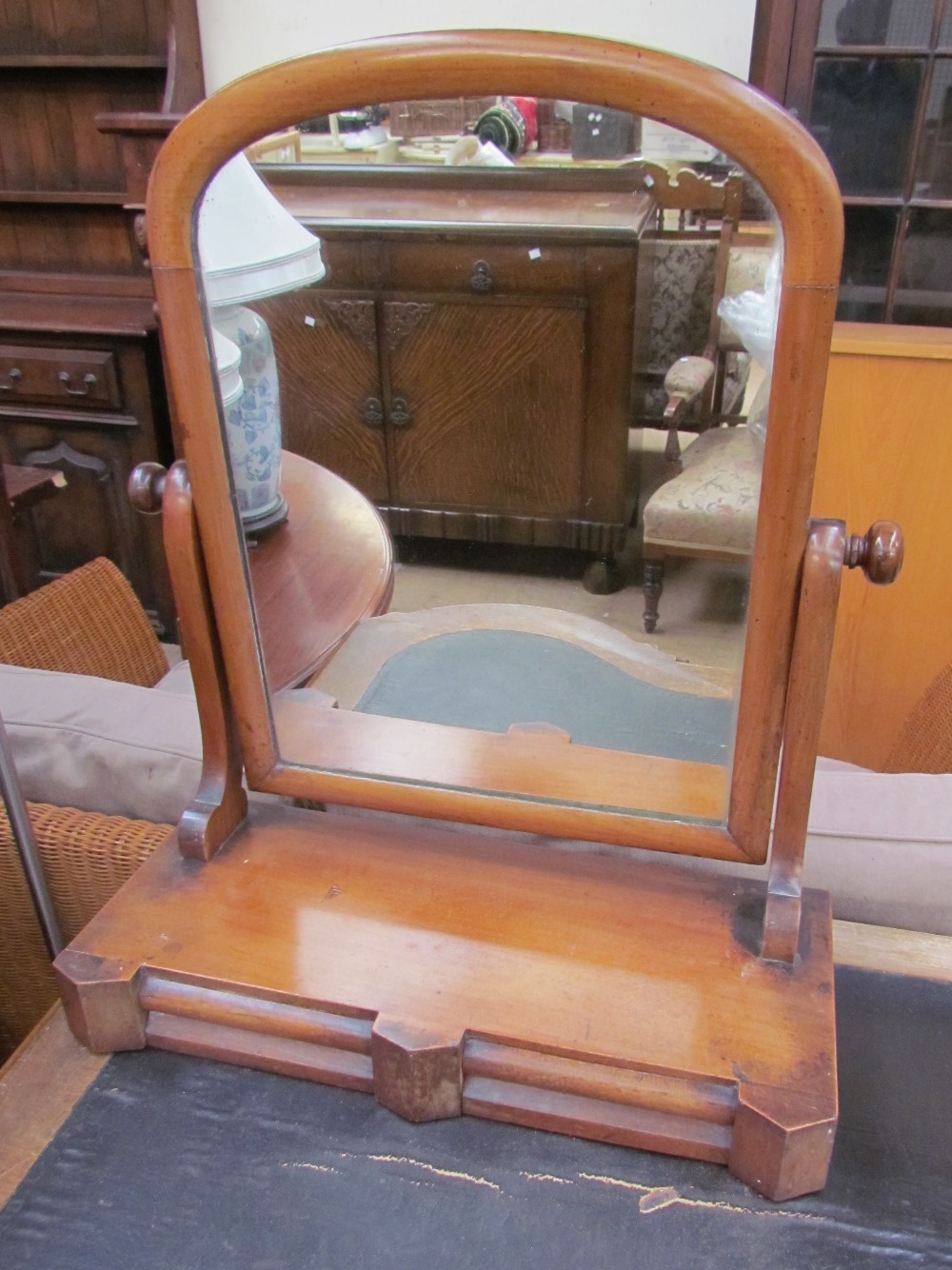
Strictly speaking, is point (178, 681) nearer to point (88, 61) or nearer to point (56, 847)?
point (56, 847)

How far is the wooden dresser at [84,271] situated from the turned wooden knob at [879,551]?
1908 mm

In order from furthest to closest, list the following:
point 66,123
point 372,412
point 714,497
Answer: point 66,123
point 372,412
point 714,497

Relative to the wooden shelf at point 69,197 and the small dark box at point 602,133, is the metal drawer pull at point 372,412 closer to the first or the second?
the small dark box at point 602,133

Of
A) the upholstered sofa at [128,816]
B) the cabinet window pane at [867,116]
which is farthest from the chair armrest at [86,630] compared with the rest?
the cabinet window pane at [867,116]

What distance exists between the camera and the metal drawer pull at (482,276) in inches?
28.2

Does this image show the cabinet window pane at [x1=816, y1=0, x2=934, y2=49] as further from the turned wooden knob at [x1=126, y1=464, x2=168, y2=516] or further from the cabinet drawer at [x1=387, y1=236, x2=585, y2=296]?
the turned wooden knob at [x1=126, y1=464, x2=168, y2=516]

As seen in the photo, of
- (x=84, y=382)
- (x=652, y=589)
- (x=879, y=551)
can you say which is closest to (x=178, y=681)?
(x=652, y=589)

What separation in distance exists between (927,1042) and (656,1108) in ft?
0.57

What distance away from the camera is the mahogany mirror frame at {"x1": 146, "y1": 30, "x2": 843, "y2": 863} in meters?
0.46

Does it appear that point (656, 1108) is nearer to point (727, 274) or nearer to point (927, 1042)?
point (927, 1042)

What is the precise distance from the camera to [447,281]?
740 millimetres

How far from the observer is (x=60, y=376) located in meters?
2.24

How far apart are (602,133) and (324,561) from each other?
42 cm

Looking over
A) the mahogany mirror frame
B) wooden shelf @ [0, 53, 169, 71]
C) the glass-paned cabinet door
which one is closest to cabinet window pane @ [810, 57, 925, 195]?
the glass-paned cabinet door
